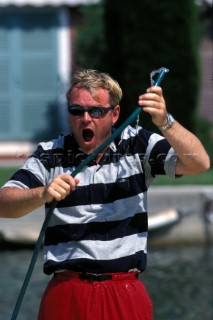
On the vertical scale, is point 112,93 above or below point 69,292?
above

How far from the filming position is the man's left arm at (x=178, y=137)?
10.1ft

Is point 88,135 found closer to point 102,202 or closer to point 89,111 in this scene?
point 89,111

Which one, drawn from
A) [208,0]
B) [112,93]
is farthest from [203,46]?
[112,93]

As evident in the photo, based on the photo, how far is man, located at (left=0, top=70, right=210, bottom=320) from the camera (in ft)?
10.7

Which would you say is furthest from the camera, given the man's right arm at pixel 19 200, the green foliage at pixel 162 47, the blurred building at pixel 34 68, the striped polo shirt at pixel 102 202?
the blurred building at pixel 34 68

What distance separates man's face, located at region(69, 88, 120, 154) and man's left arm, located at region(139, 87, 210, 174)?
0.21 m

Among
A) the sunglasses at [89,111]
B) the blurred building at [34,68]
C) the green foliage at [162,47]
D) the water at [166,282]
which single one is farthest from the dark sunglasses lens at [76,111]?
the blurred building at [34,68]

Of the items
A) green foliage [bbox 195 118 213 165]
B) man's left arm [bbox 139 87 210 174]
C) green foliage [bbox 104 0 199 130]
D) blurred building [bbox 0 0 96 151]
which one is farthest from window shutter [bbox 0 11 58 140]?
man's left arm [bbox 139 87 210 174]

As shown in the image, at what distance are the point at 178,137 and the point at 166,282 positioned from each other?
5415 millimetres

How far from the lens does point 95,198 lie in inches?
130

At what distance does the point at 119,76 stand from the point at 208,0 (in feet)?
6.88

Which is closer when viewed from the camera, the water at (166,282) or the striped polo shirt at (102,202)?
the striped polo shirt at (102,202)

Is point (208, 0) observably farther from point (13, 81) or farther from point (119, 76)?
point (13, 81)

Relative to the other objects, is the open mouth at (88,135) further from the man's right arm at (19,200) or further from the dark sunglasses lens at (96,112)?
the man's right arm at (19,200)
